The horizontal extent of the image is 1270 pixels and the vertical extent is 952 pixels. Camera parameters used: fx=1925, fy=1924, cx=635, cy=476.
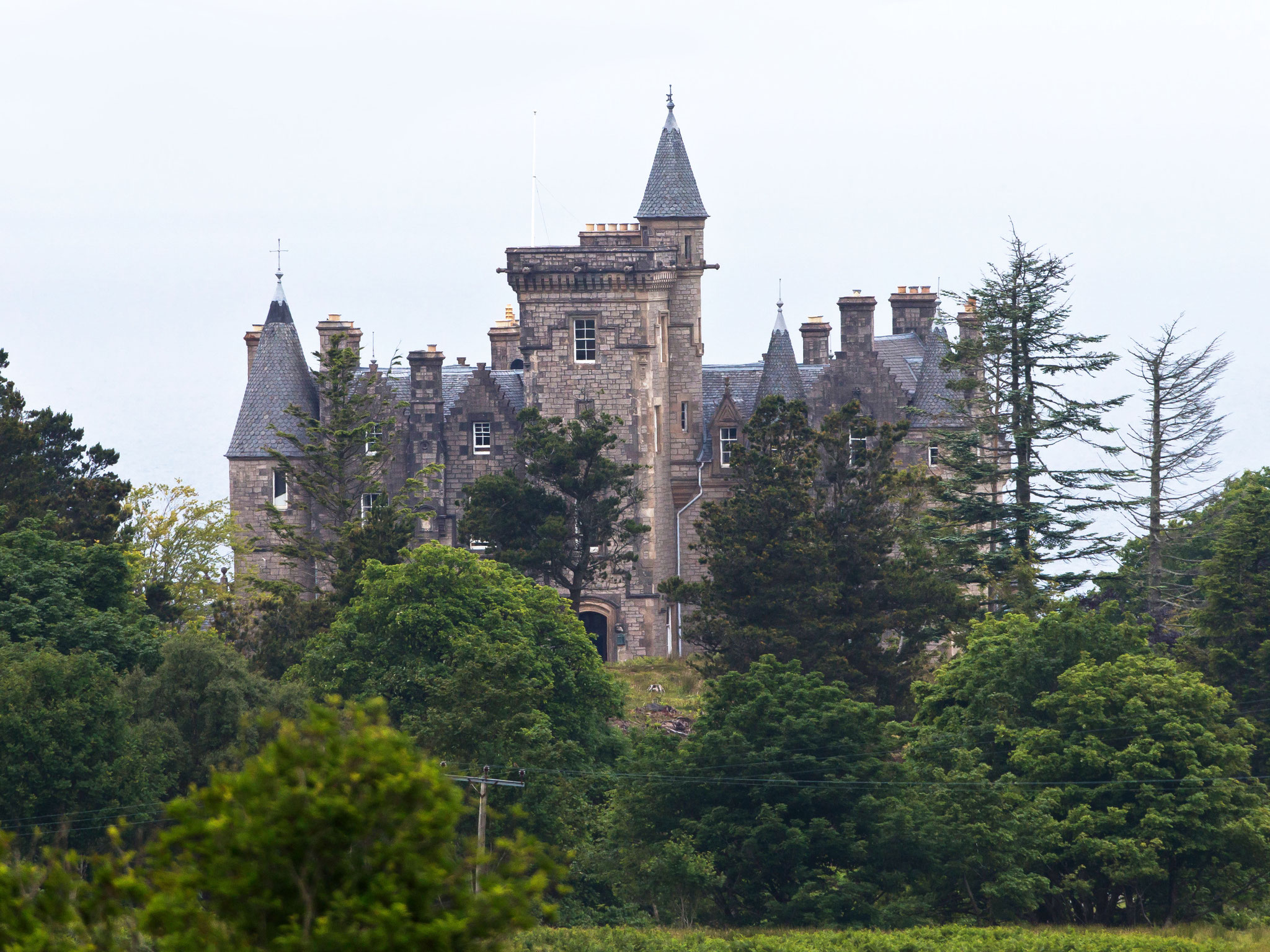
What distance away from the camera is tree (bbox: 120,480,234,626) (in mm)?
66125

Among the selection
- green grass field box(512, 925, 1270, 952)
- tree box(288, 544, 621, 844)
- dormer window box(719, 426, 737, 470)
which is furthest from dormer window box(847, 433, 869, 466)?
green grass field box(512, 925, 1270, 952)

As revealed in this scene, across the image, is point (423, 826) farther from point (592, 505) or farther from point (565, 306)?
point (565, 306)

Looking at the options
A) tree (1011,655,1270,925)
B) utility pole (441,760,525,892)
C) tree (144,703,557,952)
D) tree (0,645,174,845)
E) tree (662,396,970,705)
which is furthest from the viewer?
tree (662,396,970,705)

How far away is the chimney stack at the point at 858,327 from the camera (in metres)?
69.9

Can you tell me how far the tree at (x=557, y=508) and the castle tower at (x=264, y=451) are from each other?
9.43 meters

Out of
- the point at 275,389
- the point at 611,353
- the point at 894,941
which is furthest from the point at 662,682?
the point at 894,941

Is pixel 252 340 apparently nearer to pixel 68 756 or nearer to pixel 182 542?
pixel 182 542

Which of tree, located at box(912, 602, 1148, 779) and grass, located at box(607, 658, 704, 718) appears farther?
grass, located at box(607, 658, 704, 718)

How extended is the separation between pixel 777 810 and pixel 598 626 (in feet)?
84.9

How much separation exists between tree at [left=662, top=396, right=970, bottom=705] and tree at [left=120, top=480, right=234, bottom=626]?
752 inches

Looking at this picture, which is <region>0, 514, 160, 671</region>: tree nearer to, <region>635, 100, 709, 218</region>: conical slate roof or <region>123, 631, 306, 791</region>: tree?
<region>123, 631, 306, 791</region>: tree

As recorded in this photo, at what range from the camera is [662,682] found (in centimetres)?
5941

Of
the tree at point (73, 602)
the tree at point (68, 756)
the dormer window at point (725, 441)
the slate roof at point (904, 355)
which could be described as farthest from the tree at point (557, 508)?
the tree at point (68, 756)

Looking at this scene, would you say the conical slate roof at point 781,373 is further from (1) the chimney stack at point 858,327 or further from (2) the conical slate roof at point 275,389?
(2) the conical slate roof at point 275,389
